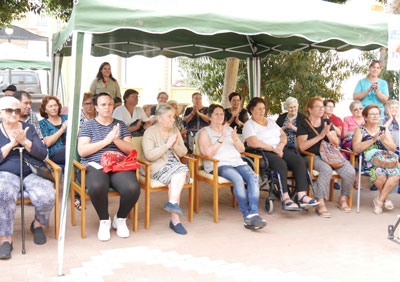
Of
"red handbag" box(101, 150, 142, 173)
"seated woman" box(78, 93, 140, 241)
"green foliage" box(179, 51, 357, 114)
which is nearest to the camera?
"seated woman" box(78, 93, 140, 241)

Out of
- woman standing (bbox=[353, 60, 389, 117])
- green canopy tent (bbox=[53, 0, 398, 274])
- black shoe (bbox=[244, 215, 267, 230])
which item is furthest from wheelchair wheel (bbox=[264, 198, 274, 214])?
woman standing (bbox=[353, 60, 389, 117])

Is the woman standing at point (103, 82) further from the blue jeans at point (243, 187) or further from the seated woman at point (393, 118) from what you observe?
the seated woman at point (393, 118)

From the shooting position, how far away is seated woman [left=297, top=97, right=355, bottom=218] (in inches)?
203

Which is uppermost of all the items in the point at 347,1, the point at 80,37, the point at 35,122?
the point at 347,1


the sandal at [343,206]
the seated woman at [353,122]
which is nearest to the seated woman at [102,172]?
the sandal at [343,206]

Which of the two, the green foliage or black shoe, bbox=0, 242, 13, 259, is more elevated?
the green foliage

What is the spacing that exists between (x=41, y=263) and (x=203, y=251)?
4.39 feet

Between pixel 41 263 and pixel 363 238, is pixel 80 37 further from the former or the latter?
pixel 363 238

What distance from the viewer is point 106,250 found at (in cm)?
390

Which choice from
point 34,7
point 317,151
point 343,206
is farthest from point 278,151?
point 34,7

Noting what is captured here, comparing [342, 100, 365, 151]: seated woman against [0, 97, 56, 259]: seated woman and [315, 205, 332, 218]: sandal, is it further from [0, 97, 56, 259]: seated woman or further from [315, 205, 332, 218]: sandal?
[0, 97, 56, 259]: seated woman

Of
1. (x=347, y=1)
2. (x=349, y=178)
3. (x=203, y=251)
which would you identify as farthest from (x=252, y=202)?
(x=347, y=1)

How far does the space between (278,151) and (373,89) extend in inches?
93.1

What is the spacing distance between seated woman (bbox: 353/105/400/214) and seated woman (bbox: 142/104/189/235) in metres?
2.19
